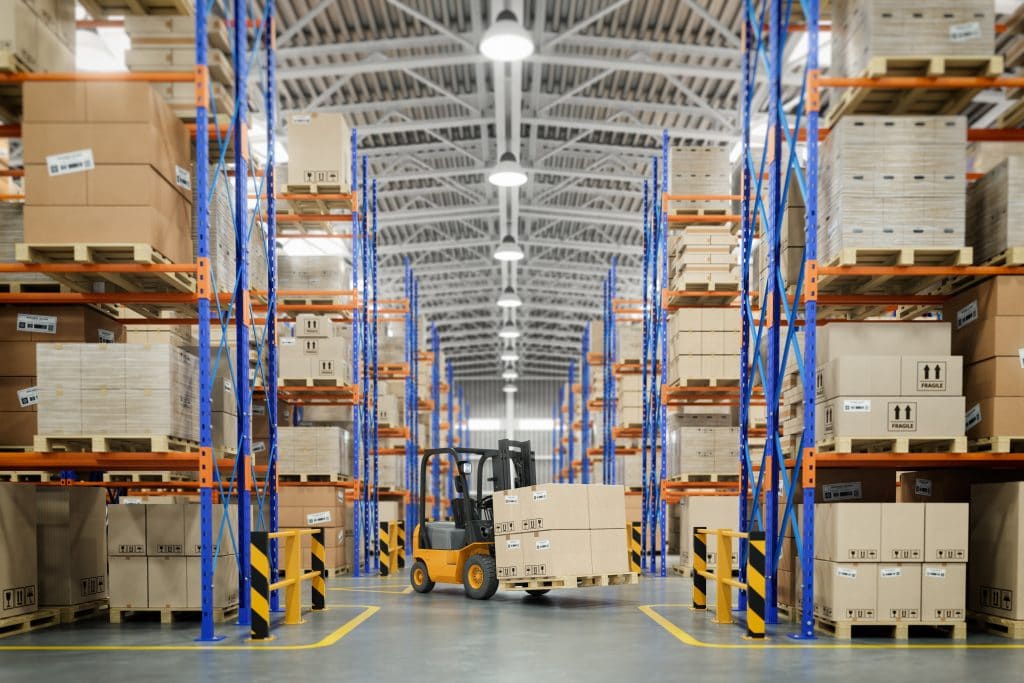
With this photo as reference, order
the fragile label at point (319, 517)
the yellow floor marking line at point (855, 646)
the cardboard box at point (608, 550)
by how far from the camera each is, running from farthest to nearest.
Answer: the fragile label at point (319, 517) < the cardboard box at point (608, 550) < the yellow floor marking line at point (855, 646)

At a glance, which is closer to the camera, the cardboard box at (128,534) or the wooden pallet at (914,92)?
the wooden pallet at (914,92)

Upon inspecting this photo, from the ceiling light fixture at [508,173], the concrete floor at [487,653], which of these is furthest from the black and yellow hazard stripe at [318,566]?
the ceiling light fixture at [508,173]

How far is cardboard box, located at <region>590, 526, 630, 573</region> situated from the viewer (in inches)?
416

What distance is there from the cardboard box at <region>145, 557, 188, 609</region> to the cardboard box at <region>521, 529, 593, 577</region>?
11.7 feet

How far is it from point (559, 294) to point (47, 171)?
3221 centimetres

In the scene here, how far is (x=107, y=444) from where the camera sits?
786 centimetres

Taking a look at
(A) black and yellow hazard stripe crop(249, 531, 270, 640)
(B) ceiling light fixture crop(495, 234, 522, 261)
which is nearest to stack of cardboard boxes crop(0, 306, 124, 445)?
(A) black and yellow hazard stripe crop(249, 531, 270, 640)

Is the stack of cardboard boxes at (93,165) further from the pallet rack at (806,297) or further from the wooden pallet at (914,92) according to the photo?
the wooden pallet at (914,92)

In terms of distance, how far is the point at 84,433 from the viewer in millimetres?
7820

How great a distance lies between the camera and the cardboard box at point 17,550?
823 centimetres

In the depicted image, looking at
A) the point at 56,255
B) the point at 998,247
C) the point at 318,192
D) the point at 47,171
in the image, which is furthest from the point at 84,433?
the point at 998,247

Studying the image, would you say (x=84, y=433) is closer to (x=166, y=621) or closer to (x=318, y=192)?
(x=166, y=621)

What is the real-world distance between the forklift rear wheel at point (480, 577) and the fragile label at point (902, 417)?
4.93 meters

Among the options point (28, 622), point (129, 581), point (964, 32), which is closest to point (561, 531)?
point (129, 581)
